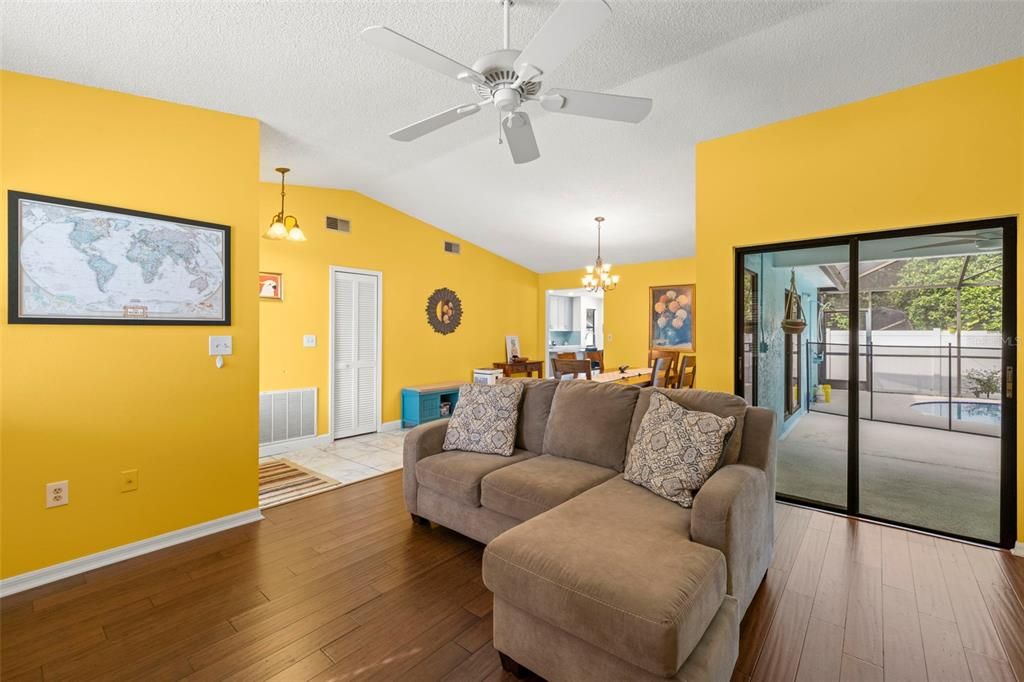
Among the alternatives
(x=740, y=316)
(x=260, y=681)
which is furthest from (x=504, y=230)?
(x=260, y=681)

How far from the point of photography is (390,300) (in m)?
5.94

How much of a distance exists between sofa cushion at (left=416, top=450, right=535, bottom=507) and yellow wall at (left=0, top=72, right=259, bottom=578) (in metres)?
1.37

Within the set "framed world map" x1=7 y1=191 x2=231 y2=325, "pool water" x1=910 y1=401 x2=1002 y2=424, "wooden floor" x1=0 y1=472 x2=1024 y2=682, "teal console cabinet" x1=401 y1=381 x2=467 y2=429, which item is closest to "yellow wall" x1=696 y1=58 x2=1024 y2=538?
"pool water" x1=910 y1=401 x2=1002 y2=424

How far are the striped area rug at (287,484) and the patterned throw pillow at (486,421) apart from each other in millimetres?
1423

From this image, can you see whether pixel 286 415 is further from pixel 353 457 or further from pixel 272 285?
pixel 272 285

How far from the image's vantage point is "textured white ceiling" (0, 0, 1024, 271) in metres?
2.21

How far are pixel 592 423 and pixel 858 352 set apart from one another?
2089mm

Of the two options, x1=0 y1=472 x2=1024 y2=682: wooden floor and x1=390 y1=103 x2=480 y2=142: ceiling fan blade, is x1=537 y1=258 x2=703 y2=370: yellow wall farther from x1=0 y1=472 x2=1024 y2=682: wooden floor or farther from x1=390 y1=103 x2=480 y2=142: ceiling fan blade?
x1=390 y1=103 x2=480 y2=142: ceiling fan blade

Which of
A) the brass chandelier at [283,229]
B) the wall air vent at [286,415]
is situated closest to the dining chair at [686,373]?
the wall air vent at [286,415]

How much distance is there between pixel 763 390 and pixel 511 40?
3.18 meters

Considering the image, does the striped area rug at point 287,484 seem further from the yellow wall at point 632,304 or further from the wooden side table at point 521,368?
the yellow wall at point 632,304

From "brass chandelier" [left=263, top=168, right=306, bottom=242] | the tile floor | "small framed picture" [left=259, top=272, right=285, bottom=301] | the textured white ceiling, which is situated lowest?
the tile floor

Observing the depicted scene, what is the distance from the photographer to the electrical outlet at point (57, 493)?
2445 millimetres

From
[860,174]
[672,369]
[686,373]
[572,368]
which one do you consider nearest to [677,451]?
[860,174]
